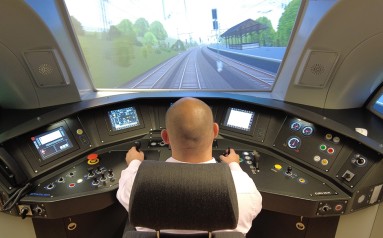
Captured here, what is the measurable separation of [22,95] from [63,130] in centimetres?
57

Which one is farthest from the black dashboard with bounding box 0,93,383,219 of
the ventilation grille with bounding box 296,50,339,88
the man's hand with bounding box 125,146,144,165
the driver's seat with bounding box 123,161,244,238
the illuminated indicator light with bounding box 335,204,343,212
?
the driver's seat with bounding box 123,161,244,238

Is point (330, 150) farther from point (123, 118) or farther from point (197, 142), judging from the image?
point (123, 118)

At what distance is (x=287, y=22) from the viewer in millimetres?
1975

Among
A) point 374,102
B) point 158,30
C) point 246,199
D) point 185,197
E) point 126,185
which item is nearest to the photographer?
point 185,197

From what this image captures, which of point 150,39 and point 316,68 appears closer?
point 316,68

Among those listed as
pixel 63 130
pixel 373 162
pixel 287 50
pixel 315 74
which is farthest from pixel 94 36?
pixel 373 162

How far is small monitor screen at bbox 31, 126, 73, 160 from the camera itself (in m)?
1.65

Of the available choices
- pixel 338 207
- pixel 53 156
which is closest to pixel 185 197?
pixel 338 207

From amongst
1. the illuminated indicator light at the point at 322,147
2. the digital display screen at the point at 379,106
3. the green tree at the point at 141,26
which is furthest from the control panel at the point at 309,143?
the green tree at the point at 141,26

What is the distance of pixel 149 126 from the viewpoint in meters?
2.11

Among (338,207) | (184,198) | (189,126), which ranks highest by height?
(189,126)

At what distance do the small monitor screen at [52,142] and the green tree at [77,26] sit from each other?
2.90 feet

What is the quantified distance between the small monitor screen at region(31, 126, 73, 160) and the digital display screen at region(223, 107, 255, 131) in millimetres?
1189

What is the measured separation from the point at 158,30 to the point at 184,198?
186 centimetres
